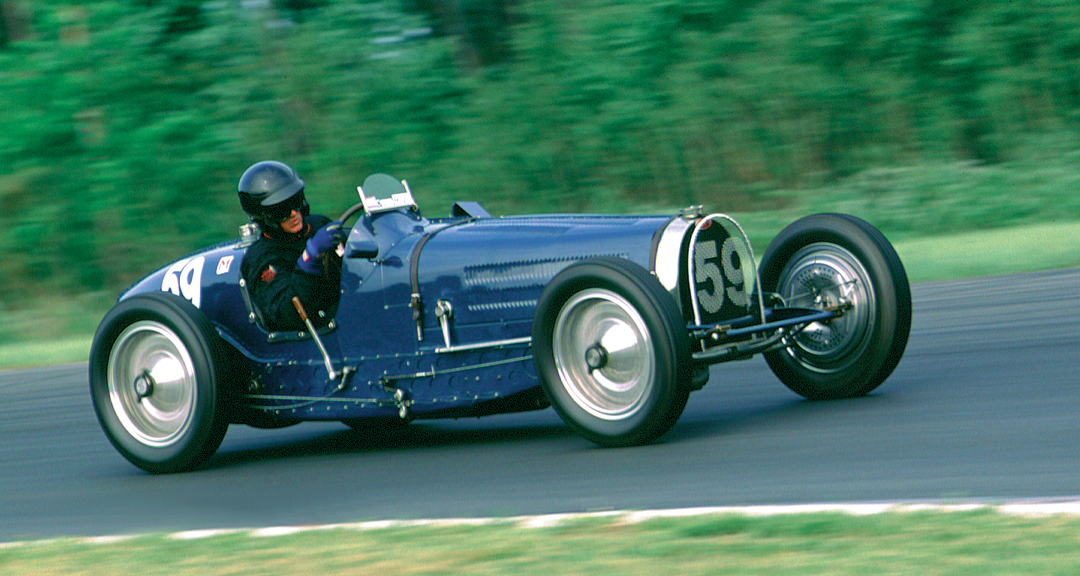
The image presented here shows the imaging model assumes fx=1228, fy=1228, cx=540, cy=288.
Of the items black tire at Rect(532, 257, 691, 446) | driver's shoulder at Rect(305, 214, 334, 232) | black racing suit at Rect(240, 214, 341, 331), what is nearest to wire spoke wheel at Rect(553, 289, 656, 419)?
black tire at Rect(532, 257, 691, 446)

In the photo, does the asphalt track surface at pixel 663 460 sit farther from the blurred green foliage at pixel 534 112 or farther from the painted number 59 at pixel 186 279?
the blurred green foliage at pixel 534 112

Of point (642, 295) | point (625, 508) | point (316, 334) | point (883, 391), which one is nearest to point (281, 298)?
point (316, 334)

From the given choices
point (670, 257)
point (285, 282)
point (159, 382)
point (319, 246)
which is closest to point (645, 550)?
point (670, 257)

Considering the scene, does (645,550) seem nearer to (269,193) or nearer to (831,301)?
(831,301)

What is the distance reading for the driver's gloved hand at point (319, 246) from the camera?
21.0ft

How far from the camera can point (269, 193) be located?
6.57 meters

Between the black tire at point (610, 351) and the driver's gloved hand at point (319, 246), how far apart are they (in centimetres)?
135

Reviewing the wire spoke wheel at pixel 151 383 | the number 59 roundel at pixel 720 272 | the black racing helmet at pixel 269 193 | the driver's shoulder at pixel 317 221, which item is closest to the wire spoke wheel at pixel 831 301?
the number 59 roundel at pixel 720 272

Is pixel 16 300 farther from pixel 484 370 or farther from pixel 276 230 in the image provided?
pixel 484 370

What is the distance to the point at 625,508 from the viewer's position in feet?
15.1

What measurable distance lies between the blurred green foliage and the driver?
449 inches

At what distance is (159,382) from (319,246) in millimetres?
1174

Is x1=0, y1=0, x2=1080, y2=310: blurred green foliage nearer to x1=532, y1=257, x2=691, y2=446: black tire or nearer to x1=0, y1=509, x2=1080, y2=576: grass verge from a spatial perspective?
x1=532, y1=257, x2=691, y2=446: black tire

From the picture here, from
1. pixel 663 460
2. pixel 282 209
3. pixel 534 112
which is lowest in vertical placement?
pixel 663 460
